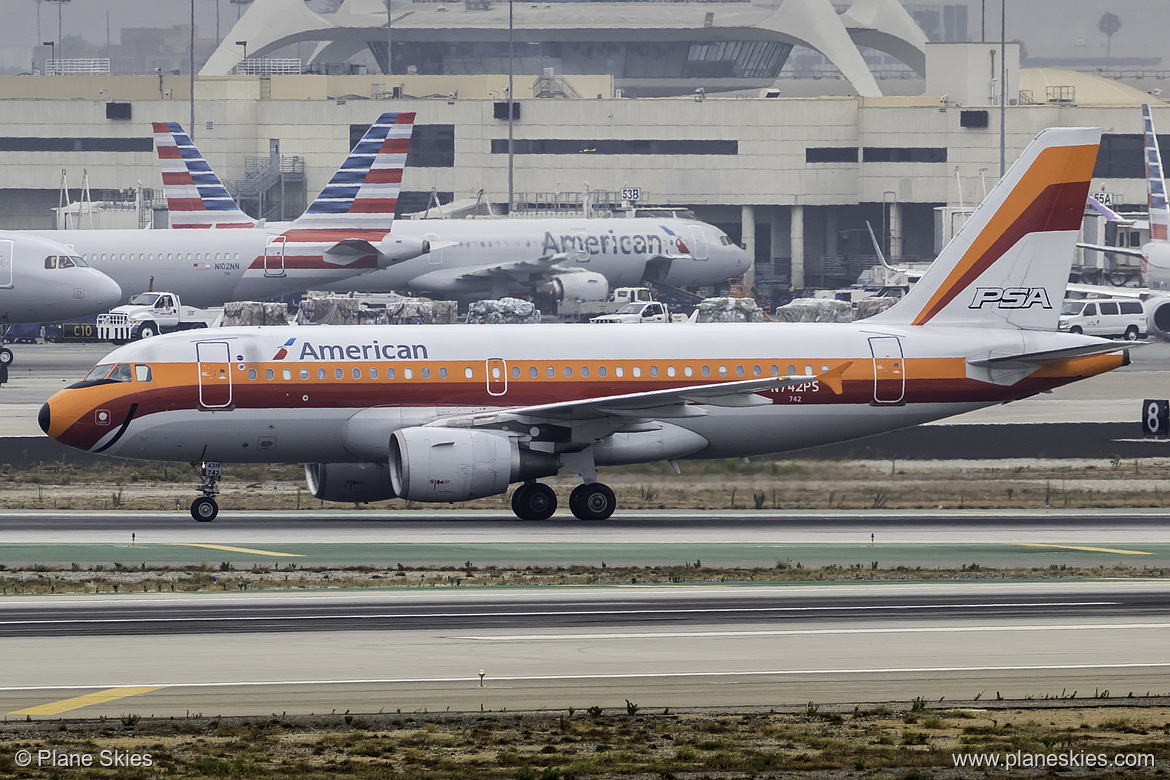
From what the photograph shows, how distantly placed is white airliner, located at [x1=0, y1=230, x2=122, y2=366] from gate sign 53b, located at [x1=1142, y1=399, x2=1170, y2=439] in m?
41.9

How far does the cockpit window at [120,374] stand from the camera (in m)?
36.0

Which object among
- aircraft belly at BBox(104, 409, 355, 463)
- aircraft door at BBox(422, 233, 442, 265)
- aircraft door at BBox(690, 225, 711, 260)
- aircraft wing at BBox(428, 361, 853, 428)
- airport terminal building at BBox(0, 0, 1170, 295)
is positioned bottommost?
aircraft belly at BBox(104, 409, 355, 463)

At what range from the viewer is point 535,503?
37.1 metres

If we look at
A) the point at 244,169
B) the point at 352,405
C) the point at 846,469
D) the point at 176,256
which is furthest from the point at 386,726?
the point at 244,169

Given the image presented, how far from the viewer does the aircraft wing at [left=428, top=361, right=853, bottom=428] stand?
115 feet

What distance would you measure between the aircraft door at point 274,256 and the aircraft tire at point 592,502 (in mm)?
53108

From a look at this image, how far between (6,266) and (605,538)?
4113 centimetres

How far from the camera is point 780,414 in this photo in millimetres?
37938

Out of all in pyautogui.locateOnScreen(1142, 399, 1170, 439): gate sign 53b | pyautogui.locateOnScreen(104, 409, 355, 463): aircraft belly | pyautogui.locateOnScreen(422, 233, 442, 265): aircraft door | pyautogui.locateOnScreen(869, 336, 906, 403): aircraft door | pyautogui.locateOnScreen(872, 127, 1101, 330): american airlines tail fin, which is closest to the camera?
pyautogui.locateOnScreen(104, 409, 355, 463): aircraft belly

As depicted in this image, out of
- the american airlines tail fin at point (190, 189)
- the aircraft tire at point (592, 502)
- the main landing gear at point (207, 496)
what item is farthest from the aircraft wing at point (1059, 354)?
the american airlines tail fin at point (190, 189)

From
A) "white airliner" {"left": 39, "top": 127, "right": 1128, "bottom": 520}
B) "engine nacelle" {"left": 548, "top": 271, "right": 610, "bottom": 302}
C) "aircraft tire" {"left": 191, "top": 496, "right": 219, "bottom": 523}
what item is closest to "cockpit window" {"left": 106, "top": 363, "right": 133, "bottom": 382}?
"white airliner" {"left": 39, "top": 127, "right": 1128, "bottom": 520}

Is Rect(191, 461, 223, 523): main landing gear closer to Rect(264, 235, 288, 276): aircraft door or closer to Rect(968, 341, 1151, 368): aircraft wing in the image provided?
Rect(968, 341, 1151, 368): aircraft wing

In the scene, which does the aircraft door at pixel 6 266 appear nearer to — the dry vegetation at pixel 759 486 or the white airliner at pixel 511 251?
the dry vegetation at pixel 759 486

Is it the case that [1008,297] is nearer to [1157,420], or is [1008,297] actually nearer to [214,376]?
[1157,420]
